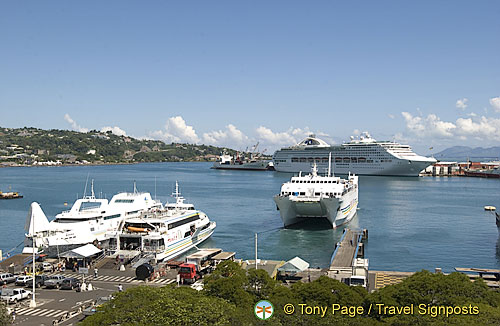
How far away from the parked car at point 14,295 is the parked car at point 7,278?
3.28 metres

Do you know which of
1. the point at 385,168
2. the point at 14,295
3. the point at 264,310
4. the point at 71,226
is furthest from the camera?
the point at 385,168

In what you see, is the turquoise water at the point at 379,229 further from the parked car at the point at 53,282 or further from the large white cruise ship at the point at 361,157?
the large white cruise ship at the point at 361,157

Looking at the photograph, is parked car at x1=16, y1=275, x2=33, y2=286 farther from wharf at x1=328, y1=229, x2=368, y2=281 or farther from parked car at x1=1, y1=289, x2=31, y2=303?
wharf at x1=328, y1=229, x2=368, y2=281

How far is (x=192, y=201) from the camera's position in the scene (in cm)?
6925

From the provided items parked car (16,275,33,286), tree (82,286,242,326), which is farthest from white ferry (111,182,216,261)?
tree (82,286,242,326)

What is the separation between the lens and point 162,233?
31844 millimetres

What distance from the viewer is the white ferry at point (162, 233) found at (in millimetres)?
30984

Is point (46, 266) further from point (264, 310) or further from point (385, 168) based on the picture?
point (385, 168)

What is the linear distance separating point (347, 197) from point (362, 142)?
81558mm

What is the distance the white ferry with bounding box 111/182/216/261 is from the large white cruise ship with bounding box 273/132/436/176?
88.3m

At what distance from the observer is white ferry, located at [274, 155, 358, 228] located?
43.3 m

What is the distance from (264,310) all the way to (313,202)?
30339mm

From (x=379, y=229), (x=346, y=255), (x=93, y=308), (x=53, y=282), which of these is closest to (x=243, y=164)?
(x=379, y=229)

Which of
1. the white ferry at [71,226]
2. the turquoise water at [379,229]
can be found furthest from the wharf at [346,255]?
the white ferry at [71,226]
